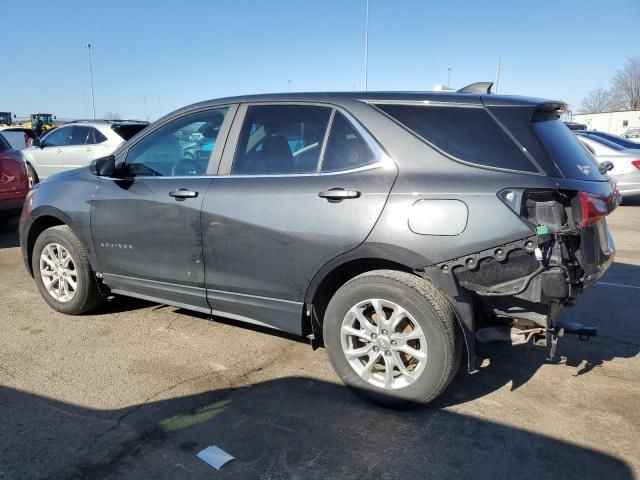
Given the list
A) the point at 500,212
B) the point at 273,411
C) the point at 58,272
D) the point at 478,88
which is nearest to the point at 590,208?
the point at 500,212

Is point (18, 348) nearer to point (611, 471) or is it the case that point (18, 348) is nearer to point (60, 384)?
point (60, 384)

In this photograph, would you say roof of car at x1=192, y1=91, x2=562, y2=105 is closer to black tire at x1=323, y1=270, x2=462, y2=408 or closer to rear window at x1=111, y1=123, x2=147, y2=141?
black tire at x1=323, y1=270, x2=462, y2=408

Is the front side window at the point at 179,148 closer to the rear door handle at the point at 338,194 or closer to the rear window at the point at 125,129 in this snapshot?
the rear door handle at the point at 338,194

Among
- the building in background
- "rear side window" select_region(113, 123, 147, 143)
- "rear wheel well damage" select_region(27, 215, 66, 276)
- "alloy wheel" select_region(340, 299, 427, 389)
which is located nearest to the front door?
"rear wheel well damage" select_region(27, 215, 66, 276)

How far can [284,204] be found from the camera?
332 centimetres

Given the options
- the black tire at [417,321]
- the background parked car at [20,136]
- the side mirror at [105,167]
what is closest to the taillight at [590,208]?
the black tire at [417,321]

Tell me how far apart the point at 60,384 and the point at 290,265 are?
5.50 feet

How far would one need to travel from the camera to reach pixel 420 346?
Result: 3.02 metres

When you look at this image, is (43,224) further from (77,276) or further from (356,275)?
(356,275)

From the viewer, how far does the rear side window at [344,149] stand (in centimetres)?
319

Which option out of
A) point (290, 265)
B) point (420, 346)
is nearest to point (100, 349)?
point (290, 265)

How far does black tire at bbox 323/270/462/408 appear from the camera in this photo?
290 centimetres

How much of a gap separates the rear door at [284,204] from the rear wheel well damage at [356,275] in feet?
0.29

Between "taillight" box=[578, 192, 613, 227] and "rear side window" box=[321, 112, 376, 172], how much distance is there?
1.15 m
